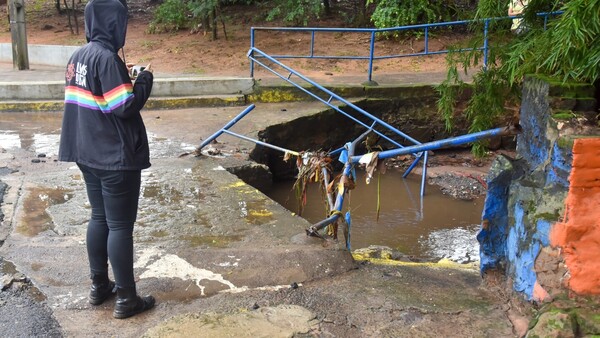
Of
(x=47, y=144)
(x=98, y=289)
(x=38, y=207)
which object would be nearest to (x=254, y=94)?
(x=47, y=144)

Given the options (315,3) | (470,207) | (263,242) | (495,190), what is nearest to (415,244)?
(470,207)

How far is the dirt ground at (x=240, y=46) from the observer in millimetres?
11906

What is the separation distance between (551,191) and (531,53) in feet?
2.28

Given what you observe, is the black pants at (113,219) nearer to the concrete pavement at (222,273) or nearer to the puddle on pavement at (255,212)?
the concrete pavement at (222,273)

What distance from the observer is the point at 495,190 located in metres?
3.43

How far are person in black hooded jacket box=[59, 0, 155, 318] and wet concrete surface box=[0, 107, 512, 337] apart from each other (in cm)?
35

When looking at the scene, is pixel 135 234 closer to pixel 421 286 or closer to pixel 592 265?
pixel 421 286

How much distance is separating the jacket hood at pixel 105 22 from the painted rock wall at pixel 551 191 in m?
2.14

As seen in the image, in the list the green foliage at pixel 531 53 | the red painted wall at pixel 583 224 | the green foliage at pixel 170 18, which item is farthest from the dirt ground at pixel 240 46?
the red painted wall at pixel 583 224

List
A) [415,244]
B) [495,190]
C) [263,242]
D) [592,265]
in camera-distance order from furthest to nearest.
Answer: [415,244]
[263,242]
[495,190]
[592,265]

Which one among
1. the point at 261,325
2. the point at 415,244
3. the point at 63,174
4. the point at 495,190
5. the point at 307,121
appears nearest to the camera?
the point at 261,325

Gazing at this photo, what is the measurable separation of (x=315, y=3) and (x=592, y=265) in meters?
10.8

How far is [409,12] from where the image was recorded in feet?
43.0

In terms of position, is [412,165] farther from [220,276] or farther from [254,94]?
[220,276]
